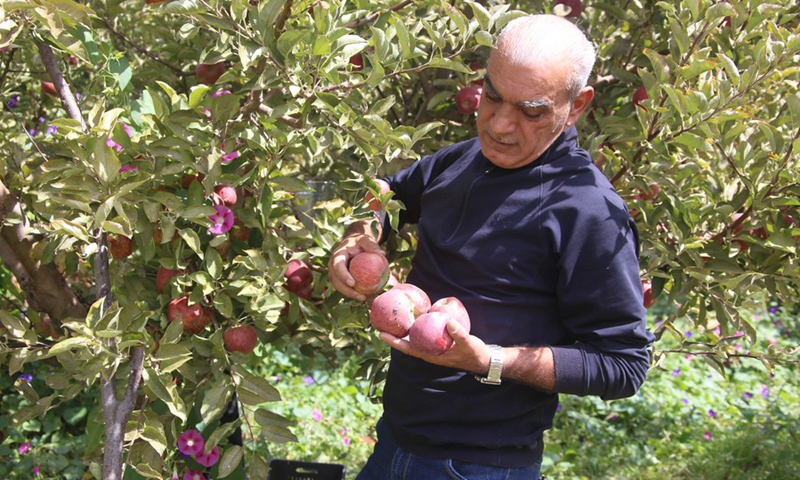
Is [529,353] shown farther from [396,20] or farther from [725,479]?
[725,479]

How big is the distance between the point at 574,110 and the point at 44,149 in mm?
1290

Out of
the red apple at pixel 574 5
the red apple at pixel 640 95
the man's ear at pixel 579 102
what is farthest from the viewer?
the red apple at pixel 574 5

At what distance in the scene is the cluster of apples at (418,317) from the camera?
53.3 inches

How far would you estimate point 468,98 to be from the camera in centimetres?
235

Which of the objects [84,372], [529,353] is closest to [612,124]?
[529,353]

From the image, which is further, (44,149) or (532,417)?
(44,149)

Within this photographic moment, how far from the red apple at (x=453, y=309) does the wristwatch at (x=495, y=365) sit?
0.27ft

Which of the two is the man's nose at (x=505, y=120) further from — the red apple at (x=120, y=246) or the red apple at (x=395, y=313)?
the red apple at (x=120, y=246)

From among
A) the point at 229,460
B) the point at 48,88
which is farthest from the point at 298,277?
the point at 48,88

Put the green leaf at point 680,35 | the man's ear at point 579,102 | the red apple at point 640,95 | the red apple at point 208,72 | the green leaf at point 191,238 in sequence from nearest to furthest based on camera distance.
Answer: the man's ear at point 579,102, the green leaf at point 191,238, the green leaf at point 680,35, the red apple at point 208,72, the red apple at point 640,95

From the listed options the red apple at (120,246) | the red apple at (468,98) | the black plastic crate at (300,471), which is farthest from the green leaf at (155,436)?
the red apple at (468,98)

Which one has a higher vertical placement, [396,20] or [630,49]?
[396,20]

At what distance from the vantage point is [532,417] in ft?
5.07

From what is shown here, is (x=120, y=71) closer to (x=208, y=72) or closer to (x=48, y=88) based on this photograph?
(x=208, y=72)
